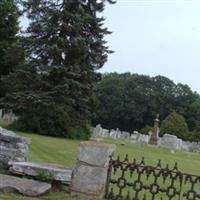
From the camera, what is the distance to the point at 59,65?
27922 millimetres

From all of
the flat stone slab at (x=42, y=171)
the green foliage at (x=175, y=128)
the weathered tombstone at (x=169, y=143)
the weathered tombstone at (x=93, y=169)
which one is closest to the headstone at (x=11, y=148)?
the flat stone slab at (x=42, y=171)

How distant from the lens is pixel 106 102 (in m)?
92.8

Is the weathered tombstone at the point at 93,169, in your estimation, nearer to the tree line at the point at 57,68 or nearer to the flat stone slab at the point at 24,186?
the flat stone slab at the point at 24,186

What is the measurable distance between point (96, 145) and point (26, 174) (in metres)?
1.33

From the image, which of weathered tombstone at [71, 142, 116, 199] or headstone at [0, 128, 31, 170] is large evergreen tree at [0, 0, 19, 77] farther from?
weathered tombstone at [71, 142, 116, 199]

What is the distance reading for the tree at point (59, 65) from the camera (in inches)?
→ 1072

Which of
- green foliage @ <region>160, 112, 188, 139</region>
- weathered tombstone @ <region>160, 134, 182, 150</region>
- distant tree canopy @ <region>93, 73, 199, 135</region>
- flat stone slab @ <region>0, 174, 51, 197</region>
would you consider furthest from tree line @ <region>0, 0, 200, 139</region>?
distant tree canopy @ <region>93, 73, 199, 135</region>

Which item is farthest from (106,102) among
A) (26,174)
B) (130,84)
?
(26,174)

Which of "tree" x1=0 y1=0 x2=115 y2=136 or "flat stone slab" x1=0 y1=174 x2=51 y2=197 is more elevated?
"tree" x1=0 y1=0 x2=115 y2=136

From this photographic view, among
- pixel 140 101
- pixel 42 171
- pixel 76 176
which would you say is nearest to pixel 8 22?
pixel 42 171

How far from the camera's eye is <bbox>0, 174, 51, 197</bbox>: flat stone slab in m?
8.09

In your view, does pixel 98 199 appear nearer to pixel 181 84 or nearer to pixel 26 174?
pixel 26 174

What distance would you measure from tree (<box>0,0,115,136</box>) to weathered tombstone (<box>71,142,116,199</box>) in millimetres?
18500

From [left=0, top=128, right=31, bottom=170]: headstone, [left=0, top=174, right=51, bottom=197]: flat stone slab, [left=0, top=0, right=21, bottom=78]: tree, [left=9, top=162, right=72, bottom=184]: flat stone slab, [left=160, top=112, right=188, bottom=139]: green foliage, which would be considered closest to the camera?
[left=0, top=174, right=51, bottom=197]: flat stone slab
